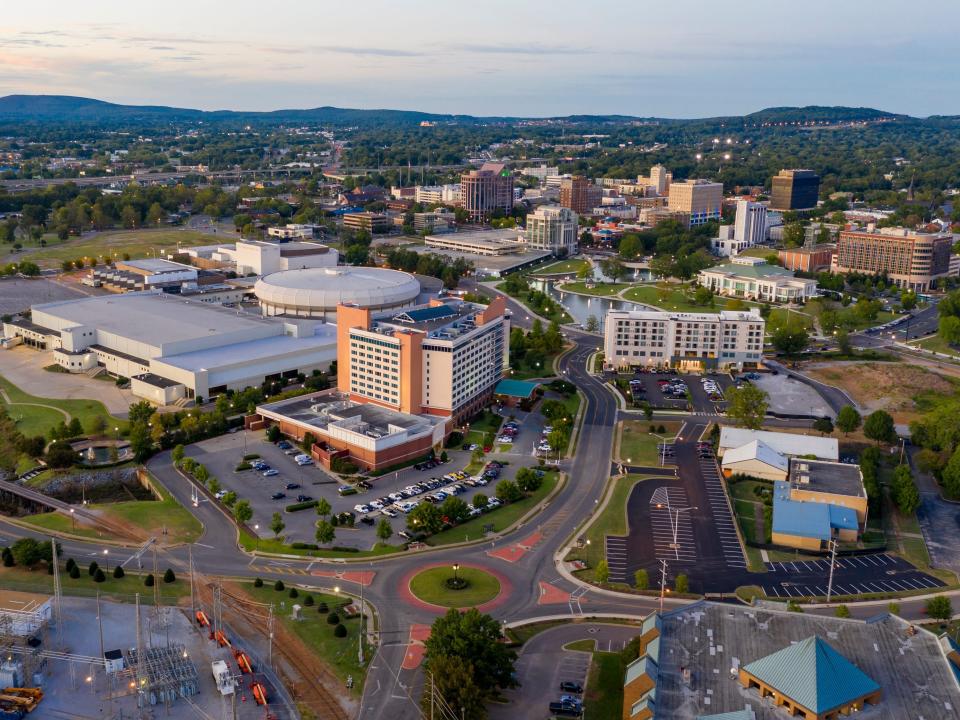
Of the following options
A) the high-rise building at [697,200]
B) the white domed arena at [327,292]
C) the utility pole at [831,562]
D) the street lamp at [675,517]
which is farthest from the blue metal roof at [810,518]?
the high-rise building at [697,200]

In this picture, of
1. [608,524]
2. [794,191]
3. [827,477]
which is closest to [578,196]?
[794,191]

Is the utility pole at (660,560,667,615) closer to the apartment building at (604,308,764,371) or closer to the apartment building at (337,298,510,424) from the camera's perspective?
the apartment building at (337,298,510,424)

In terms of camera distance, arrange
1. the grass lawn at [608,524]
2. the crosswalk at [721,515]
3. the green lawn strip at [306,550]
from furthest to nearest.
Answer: the crosswalk at [721,515] < the grass lawn at [608,524] < the green lawn strip at [306,550]

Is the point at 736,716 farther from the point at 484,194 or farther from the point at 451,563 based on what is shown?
the point at 484,194

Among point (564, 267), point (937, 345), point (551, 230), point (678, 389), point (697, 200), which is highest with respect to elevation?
point (697, 200)

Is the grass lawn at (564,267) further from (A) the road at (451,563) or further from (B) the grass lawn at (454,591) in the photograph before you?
(B) the grass lawn at (454,591)

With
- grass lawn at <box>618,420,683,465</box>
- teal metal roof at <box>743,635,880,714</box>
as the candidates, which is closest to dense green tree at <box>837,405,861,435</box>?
grass lawn at <box>618,420,683,465</box>
